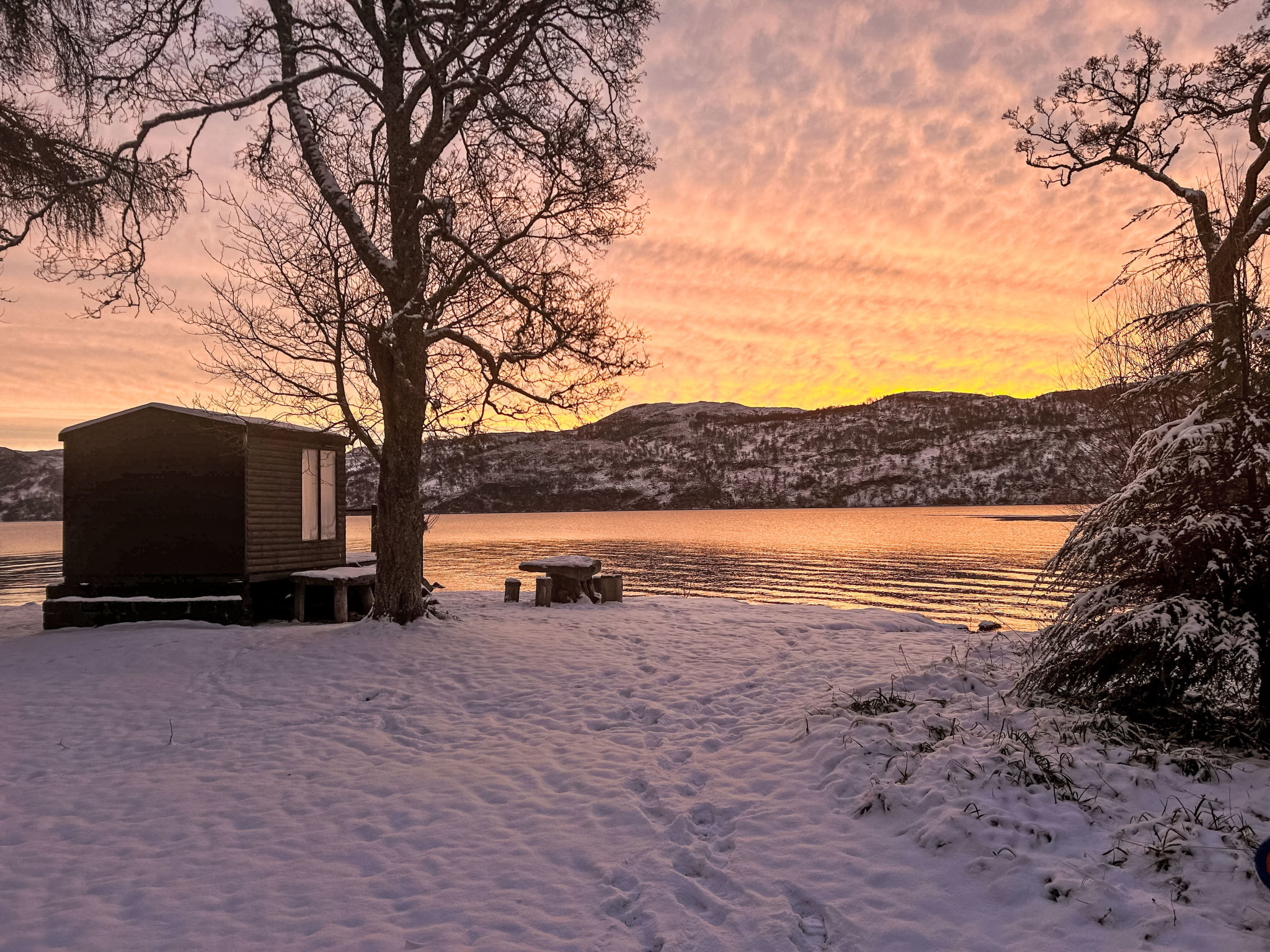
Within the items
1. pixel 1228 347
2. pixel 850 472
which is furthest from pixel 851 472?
pixel 1228 347

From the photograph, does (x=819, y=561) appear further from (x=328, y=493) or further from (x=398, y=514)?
(x=398, y=514)

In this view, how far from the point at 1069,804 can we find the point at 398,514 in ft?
36.5

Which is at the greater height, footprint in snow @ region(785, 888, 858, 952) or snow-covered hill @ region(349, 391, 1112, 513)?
snow-covered hill @ region(349, 391, 1112, 513)

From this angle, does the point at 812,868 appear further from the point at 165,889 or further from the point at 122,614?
the point at 122,614

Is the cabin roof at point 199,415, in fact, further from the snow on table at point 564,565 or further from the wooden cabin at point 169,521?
the snow on table at point 564,565

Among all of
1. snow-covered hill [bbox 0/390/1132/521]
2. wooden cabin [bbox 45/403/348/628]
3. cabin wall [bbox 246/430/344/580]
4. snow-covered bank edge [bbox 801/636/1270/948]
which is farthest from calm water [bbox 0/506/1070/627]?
snow-covered hill [bbox 0/390/1132/521]

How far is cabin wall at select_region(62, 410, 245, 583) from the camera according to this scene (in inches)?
569

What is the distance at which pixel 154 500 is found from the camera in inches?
579

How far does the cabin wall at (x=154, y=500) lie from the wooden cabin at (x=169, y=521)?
0.8 inches

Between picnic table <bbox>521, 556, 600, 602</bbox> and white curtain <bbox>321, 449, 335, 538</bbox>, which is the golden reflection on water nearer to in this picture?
picnic table <bbox>521, 556, 600, 602</bbox>

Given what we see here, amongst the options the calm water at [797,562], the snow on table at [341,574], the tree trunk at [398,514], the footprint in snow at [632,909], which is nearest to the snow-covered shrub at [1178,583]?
the footprint in snow at [632,909]

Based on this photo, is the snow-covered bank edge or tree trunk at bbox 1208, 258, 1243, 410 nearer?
the snow-covered bank edge

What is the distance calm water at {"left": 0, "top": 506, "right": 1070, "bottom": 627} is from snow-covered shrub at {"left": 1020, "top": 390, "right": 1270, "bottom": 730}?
11.6 meters

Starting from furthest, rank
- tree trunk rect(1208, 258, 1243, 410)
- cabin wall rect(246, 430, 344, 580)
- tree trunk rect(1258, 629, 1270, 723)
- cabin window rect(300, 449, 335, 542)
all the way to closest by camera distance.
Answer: cabin window rect(300, 449, 335, 542) → cabin wall rect(246, 430, 344, 580) → tree trunk rect(1208, 258, 1243, 410) → tree trunk rect(1258, 629, 1270, 723)
